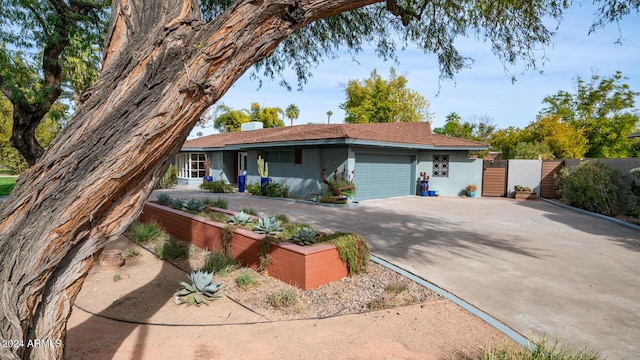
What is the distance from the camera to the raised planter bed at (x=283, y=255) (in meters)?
4.88

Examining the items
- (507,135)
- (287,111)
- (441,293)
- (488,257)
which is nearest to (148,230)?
(441,293)

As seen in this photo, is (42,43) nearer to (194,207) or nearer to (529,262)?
(194,207)

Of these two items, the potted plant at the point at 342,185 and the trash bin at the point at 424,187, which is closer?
the potted plant at the point at 342,185

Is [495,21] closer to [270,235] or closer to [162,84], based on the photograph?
[270,235]

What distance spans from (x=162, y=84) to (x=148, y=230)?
6.77 m

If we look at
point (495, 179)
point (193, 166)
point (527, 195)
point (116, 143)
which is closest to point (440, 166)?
point (495, 179)

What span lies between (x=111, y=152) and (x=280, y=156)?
1532 centimetres

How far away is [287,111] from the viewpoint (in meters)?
51.9

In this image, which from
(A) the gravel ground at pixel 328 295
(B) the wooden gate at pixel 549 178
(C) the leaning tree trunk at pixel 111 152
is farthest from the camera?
(B) the wooden gate at pixel 549 178

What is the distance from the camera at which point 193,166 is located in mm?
23391

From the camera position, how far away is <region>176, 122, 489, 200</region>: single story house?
48.0ft

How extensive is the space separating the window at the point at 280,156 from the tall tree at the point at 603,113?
21.6m

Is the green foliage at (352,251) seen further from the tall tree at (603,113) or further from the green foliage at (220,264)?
the tall tree at (603,113)

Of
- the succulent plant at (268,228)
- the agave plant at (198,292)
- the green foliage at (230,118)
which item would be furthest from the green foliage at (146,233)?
the green foliage at (230,118)
